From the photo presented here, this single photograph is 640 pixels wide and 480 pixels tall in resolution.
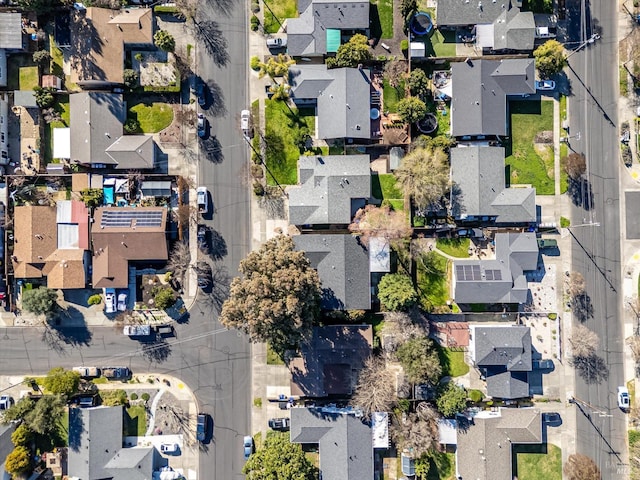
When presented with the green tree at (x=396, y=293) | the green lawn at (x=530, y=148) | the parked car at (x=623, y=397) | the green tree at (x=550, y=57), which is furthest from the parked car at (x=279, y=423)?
the green tree at (x=550, y=57)

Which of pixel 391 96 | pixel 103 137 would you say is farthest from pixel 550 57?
pixel 103 137

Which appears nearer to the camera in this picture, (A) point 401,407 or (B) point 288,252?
(B) point 288,252

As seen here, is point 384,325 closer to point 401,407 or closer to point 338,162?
point 401,407

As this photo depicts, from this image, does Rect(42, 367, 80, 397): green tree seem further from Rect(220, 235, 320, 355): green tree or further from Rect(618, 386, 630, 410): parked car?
Rect(618, 386, 630, 410): parked car

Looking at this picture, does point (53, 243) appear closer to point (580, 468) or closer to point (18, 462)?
point (18, 462)

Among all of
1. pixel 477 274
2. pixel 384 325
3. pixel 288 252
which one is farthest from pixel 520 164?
pixel 288 252
